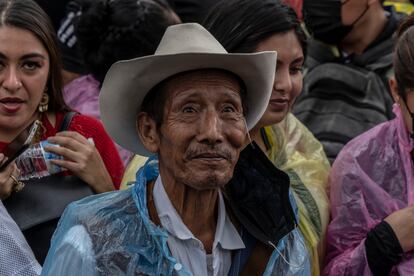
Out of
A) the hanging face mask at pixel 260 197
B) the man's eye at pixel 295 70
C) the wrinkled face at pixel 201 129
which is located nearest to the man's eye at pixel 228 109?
the wrinkled face at pixel 201 129

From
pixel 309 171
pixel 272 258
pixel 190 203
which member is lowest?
pixel 309 171

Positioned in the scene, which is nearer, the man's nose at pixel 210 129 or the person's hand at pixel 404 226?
the man's nose at pixel 210 129

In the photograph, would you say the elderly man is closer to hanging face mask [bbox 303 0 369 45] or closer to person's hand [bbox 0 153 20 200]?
person's hand [bbox 0 153 20 200]

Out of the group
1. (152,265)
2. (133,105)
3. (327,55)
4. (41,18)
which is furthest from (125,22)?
(152,265)

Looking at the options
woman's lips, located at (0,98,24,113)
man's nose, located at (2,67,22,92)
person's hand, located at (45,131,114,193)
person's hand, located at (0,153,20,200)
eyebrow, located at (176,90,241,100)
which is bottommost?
person's hand, located at (45,131,114,193)

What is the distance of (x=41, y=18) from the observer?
379 cm

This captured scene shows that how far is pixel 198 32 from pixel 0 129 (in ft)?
3.60

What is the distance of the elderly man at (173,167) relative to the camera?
2.86m

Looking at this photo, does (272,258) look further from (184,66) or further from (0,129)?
(0,129)

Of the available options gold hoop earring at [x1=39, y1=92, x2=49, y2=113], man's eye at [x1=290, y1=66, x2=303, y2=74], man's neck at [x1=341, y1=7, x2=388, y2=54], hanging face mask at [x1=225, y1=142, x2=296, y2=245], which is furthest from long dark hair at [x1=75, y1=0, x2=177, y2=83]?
hanging face mask at [x1=225, y1=142, x2=296, y2=245]

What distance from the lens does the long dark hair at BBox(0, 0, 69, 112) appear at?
3715 mm

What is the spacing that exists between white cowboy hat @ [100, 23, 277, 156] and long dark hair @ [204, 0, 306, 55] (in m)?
0.56

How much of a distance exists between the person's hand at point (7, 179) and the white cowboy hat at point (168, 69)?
57cm

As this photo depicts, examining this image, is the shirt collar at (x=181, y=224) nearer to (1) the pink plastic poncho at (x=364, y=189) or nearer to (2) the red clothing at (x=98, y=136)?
(1) the pink plastic poncho at (x=364, y=189)
